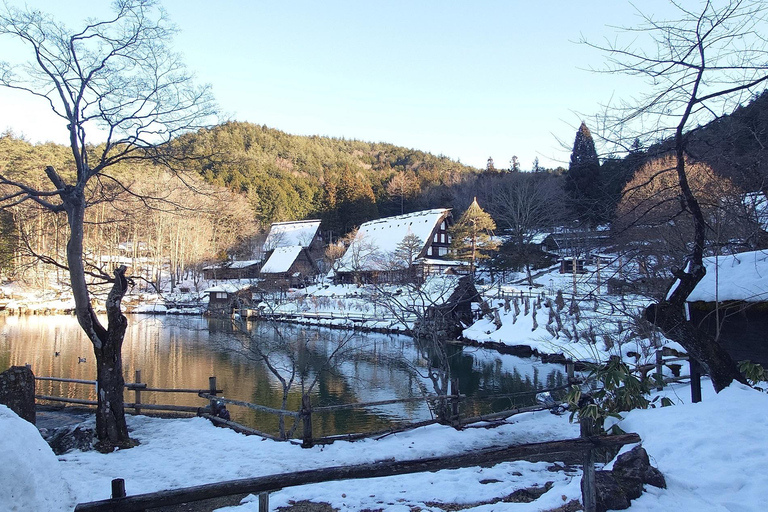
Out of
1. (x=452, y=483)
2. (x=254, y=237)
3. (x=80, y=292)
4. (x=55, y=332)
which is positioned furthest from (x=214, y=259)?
(x=452, y=483)

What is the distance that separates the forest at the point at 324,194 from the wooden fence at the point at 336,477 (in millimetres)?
2999

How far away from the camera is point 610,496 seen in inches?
135

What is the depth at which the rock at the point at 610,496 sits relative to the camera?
3402mm

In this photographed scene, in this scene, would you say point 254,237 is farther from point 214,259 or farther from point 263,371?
point 263,371

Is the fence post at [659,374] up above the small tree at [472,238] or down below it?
below

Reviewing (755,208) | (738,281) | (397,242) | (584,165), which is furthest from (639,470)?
(397,242)

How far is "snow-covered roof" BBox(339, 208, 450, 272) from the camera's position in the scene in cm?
3869

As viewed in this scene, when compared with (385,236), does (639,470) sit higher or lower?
lower

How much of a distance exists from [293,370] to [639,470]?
682 centimetres

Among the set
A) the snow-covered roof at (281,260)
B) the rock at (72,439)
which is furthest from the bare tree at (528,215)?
the rock at (72,439)

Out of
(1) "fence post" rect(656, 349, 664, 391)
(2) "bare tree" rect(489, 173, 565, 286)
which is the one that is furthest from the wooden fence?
(2) "bare tree" rect(489, 173, 565, 286)

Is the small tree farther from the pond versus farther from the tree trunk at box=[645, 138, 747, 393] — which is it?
the tree trunk at box=[645, 138, 747, 393]

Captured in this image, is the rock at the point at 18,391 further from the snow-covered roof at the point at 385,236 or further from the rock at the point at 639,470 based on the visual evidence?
the snow-covered roof at the point at 385,236

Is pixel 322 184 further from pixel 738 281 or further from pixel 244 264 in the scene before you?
pixel 738 281
